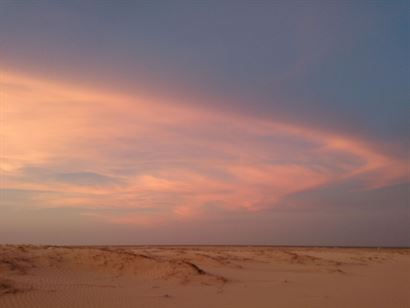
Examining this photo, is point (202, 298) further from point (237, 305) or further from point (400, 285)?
point (400, 285)

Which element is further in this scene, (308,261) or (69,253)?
(308,261)

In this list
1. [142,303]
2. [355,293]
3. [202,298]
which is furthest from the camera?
[355,293]

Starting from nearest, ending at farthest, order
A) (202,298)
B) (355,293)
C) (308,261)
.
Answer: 1. (202,298)
2. (355,293)
3. (308,261)

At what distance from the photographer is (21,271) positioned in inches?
992

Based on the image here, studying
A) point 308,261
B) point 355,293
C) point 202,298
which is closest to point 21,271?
point 202,298

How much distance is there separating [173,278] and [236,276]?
5254 mm

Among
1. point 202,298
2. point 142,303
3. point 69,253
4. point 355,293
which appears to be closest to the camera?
point 142,303

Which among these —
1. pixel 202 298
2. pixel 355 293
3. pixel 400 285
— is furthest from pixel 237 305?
pixel 400 285

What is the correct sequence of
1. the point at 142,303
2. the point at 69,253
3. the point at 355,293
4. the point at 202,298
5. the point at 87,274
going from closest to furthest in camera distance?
the point at 142,303 < the point at 202,298 < the point at 355,293 < the point at 87,274 < the point at 69,253

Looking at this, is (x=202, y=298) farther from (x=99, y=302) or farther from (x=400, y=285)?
(x=400, y=285)

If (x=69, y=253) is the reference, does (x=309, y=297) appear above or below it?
below

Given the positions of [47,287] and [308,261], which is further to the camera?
[308,261]

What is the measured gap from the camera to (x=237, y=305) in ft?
65.1

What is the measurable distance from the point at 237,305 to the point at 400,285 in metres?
14.8
